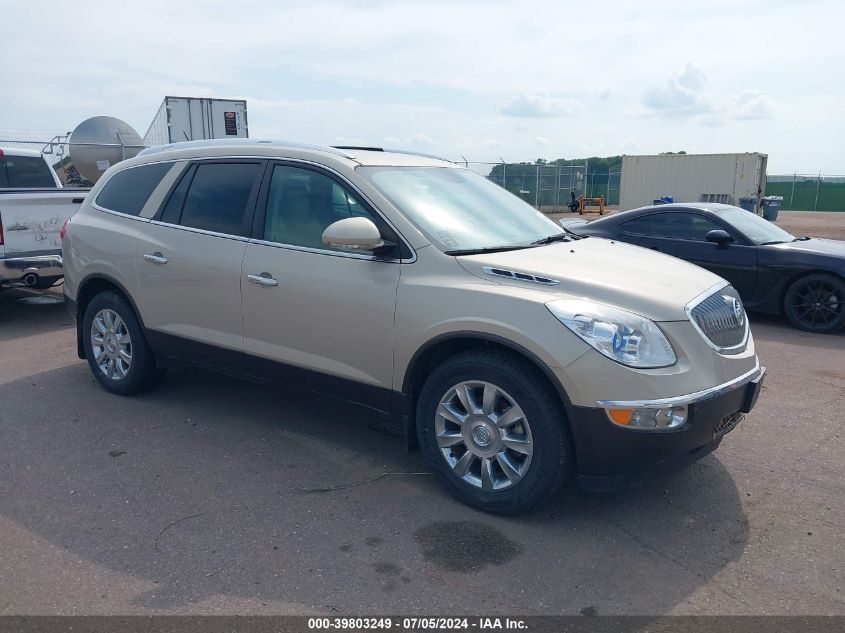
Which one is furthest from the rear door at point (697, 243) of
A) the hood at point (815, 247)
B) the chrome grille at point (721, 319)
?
the chrome grille at point (721, 319)

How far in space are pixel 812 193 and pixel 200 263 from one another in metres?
46.4

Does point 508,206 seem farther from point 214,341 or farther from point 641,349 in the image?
point 214,341

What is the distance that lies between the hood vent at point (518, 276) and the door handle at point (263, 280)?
140 cm

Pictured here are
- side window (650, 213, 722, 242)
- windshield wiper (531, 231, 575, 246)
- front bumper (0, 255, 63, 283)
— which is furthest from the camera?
side window (650, 213, 722, 242)

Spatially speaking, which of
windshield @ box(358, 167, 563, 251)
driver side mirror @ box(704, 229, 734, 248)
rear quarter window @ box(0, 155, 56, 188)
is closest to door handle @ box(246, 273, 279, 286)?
windshield @ box(358, 167, 563, 251)

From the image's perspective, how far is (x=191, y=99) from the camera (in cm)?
2016

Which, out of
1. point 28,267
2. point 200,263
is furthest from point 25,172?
point 200,263

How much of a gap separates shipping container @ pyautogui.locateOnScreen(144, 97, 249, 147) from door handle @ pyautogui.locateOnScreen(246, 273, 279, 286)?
53.0 feet

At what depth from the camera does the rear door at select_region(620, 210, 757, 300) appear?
8.59 metres

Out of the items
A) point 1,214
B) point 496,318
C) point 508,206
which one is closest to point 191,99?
point 1,214

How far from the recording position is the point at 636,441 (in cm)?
341

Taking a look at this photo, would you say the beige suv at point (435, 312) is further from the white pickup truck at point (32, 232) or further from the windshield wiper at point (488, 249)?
the white pickup truck at point (32, 232)

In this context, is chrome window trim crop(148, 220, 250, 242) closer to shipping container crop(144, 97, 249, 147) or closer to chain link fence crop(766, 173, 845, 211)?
shipping container crop(144, 97, 249, 147)

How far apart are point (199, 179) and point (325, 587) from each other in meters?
Answer: 3.14
